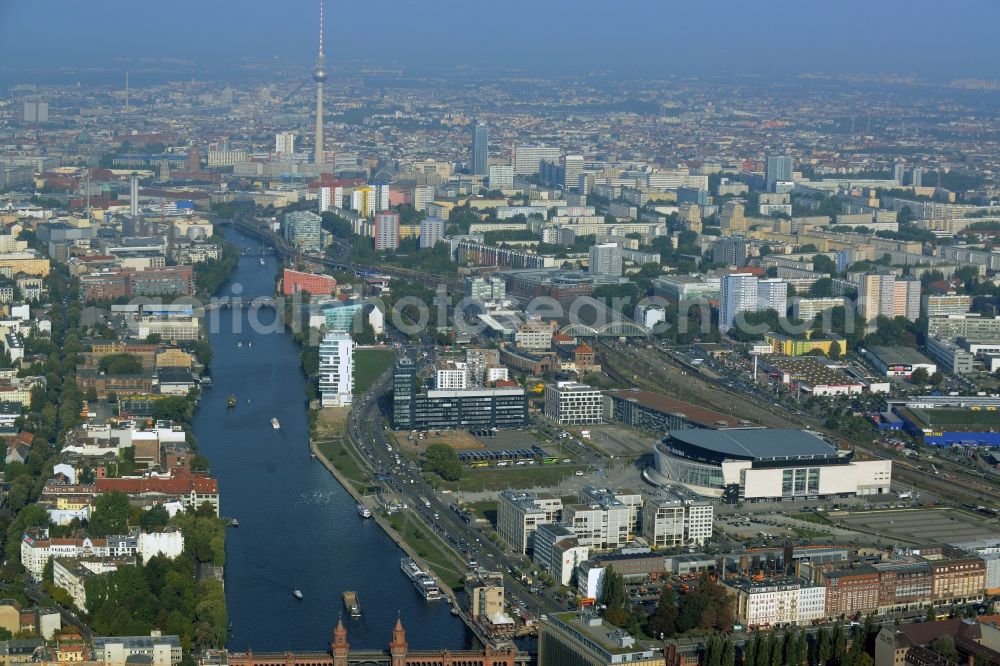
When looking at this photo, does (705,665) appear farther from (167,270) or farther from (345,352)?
(167,270)

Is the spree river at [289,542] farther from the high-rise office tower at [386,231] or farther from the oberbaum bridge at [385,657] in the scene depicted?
the high-rise office tower at [386,231]

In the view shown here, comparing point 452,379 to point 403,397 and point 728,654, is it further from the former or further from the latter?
point 728,654

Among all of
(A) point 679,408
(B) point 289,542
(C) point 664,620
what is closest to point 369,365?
(A) point 679,408

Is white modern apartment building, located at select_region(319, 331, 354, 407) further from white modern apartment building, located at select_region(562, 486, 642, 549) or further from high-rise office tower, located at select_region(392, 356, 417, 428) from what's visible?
white modern apartment building, located at select_region(562, 486, 642, 549)

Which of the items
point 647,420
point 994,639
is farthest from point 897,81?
point 994,639

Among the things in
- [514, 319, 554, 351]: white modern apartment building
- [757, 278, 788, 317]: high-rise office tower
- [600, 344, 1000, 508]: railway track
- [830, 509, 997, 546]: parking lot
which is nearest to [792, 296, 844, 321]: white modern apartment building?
[757, 278, 788, 317]: high-rise office tower

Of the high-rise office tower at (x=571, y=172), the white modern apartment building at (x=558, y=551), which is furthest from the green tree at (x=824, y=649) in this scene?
the high-rise office tower at (x=571, y=172)
